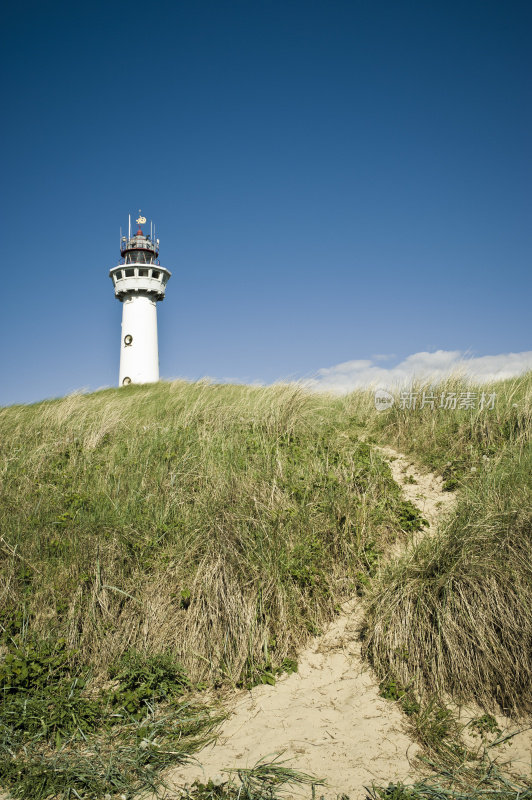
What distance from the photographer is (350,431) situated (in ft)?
25.8

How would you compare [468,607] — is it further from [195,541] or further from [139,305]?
[139,305]

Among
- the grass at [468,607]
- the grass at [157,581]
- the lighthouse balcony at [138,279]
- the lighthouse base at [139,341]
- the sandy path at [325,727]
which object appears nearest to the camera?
the sandy path at [325,727]

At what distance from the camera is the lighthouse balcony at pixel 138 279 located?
2533cm

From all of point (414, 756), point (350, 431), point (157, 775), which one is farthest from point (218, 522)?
point (350, 431)

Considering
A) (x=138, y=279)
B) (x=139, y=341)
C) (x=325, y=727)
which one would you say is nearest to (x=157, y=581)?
(x=325, y=727)

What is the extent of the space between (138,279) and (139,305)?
4.60ft

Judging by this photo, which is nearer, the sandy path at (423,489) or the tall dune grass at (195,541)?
the tall dune grass at (195,541)

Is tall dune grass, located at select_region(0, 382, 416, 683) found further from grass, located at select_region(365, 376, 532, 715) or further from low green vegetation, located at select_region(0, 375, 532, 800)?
grass, located at select_region(365, 376, 532, 715)

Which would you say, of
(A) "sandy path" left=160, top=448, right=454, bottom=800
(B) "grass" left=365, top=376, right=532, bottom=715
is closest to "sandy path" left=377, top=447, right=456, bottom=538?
(B) "grass" left=365, top=376, right=532, bottom=715

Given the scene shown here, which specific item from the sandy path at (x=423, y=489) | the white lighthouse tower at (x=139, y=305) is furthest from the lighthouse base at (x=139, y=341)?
the sandy path at (x=423, y=489)

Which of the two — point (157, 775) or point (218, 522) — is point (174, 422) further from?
point (157, 775)

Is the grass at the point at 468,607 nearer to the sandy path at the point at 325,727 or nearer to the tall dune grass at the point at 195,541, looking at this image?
the sandy path at the point at 325,727

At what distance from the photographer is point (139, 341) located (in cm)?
2502

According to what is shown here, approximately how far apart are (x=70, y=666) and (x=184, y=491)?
2192 mm
